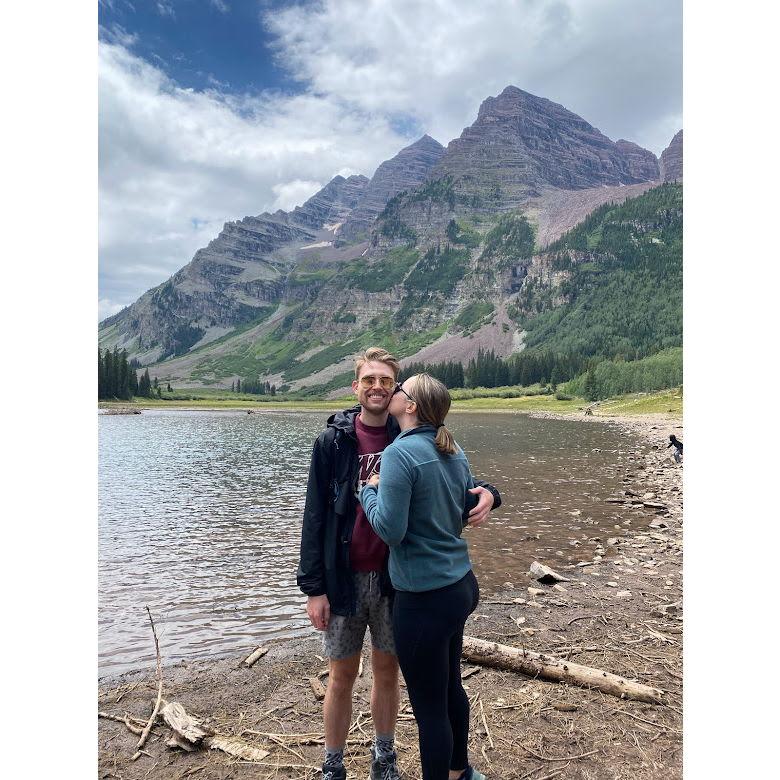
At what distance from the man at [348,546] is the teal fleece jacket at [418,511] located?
0.34 m

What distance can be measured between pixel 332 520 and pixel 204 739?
269cm

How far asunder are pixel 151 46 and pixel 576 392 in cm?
13571

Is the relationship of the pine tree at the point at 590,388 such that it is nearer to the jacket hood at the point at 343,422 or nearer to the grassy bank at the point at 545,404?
the grassy bank at the point at 545,404

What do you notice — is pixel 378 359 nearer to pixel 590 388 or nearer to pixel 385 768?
pixel 385 768

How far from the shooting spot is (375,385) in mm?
3777

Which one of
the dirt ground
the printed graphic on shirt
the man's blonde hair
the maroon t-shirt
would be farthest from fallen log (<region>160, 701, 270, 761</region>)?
the man's blonde hair

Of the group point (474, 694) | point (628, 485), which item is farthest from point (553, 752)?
point (628, 485)

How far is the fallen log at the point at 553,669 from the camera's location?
17.2ft

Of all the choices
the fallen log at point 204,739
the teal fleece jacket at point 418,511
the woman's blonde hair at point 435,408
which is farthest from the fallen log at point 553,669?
the woman's blonde hair at point 435,408

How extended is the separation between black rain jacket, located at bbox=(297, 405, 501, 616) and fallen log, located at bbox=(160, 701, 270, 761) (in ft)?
6.06

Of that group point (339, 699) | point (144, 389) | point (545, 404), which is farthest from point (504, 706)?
point (144, 389)
